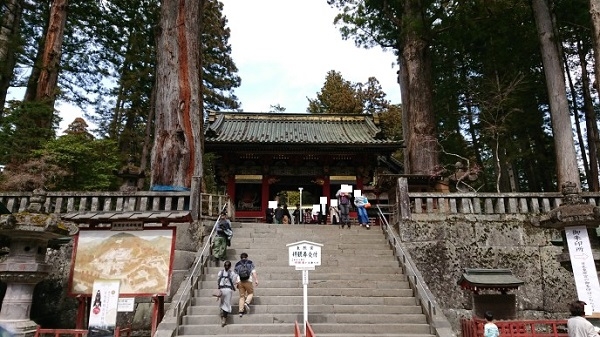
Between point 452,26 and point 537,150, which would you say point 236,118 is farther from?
point 537,150

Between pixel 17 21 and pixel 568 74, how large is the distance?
21.5 m

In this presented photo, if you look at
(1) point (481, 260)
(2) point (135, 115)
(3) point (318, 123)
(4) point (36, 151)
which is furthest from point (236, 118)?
(1) point (481, 260)

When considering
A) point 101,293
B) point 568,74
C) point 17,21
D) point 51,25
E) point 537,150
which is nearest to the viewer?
point 101,293

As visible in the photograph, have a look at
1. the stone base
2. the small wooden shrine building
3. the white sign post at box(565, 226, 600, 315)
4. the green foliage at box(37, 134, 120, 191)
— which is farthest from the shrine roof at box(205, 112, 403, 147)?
the stone base

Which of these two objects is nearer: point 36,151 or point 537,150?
point 36,151

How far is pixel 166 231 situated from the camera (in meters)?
6.78

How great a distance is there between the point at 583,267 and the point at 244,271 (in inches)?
205

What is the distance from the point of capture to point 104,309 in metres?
5.24

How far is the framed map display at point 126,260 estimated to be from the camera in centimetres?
646

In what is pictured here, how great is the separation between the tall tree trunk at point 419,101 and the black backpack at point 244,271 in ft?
27.1

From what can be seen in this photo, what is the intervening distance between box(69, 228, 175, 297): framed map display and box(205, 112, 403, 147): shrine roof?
8026 mm

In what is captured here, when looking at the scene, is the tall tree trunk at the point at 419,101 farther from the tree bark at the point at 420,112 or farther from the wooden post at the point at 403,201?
the wooden post at the point at 403,201

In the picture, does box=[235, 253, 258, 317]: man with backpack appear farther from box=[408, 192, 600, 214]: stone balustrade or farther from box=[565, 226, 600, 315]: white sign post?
box=[565, 226, 600, 315]: white sign post

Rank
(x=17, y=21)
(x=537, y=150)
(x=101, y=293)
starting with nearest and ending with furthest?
(x=101, y=293)
(x=17, y=21)
(x=537, y=150)
